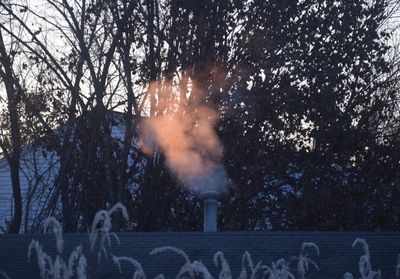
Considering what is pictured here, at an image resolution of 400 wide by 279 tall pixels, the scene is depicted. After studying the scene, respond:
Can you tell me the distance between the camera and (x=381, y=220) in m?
13.8

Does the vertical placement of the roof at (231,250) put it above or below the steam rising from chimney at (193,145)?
below

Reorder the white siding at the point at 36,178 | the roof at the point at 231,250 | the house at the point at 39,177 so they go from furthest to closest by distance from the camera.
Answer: the white siding at the point at 36,178 → the house at the point at 39,177 → the roof at the point at 231,250

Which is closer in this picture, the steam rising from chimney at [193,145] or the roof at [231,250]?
the roof at [231,250]

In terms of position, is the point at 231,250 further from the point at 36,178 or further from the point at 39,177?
the point at 36,178

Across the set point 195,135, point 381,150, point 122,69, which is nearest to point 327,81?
point 381,150

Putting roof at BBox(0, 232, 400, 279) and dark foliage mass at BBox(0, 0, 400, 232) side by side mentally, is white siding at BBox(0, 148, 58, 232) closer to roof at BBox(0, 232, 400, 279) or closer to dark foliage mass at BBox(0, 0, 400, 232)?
dark foliage mass at BBox(0, 0, 400, 232)

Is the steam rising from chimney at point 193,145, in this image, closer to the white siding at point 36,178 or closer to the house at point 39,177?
the house at point 39,177

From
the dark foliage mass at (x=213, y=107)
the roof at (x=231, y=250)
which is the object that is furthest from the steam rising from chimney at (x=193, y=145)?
the roof at (x=231, y=250)

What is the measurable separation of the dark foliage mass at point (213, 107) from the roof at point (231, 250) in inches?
157

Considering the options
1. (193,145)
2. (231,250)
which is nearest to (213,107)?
(193,145)

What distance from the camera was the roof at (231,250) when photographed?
8664 millimetres

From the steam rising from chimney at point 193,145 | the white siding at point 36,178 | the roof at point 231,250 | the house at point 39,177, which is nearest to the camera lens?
the roof at point 231,250

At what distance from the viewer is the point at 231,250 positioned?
8961 mm

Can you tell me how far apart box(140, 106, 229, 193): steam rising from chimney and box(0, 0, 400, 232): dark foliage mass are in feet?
0.45
